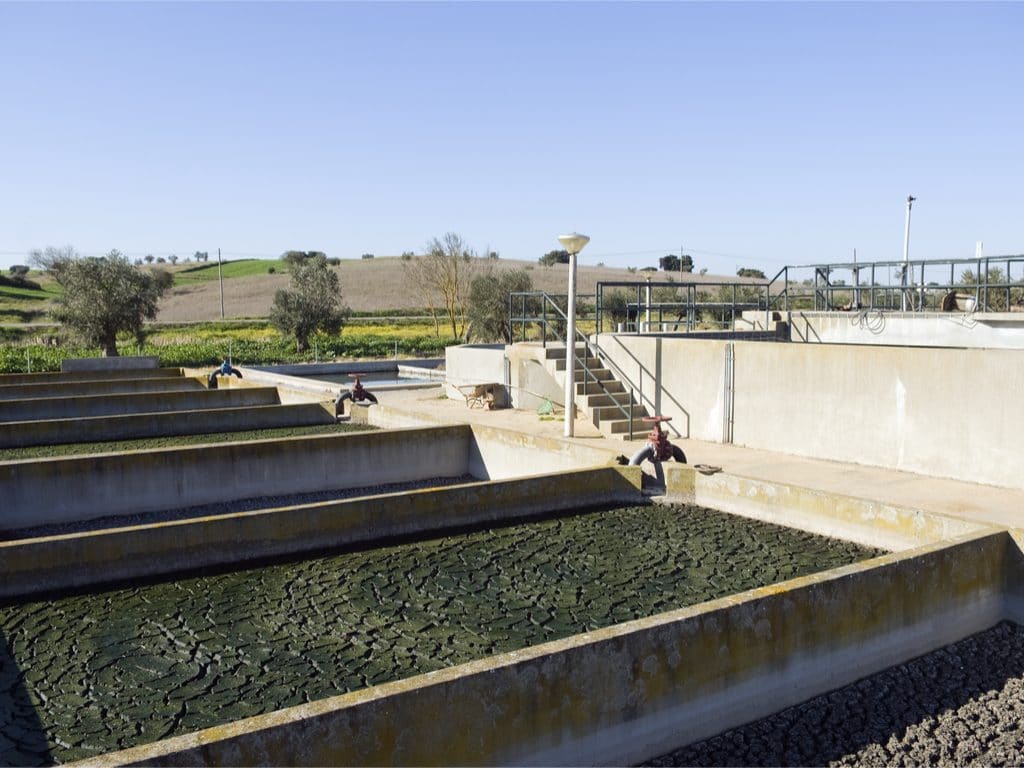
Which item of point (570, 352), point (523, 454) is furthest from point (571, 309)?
point (523, 454)

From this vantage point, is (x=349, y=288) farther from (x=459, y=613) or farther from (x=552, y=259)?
(x=459, y=613)

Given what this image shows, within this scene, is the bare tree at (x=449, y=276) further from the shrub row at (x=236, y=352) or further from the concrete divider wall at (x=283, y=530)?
the concrete divider wall at (x=283, y=530)

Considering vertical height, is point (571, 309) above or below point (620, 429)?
above

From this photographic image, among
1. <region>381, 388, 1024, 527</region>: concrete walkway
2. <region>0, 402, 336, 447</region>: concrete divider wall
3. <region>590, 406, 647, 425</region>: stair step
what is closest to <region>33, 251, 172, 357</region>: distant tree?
<region>0, 402, 336, 447</region>: concrete divider wall

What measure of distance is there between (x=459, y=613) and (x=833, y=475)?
5747 mm

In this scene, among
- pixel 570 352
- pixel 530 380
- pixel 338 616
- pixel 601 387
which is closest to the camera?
pixel 338 616

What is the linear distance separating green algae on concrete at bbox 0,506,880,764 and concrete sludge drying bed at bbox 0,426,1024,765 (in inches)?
1.2

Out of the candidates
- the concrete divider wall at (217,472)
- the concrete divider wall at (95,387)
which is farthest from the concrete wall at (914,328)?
the concrete divider wall at (95,387)

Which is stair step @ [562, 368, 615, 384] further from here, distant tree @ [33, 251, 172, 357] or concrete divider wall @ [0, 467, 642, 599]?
distant tree @ [33, 251, 172, 357]

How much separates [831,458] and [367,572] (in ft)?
22.2

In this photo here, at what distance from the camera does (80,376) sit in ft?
84.2

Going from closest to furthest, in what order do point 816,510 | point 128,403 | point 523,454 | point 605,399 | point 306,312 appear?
point 816,510, point 523,454, point 605,399, point 128,403, point 306,312

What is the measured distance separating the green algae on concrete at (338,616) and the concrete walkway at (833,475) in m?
1.07

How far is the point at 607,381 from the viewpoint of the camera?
16203 mm
